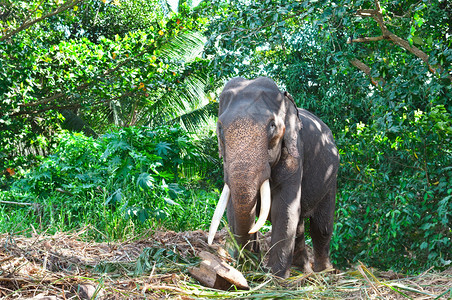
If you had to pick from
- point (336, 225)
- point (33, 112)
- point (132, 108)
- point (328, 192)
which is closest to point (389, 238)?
point (336, 225)

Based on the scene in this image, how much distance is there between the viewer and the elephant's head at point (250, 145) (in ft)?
9.75

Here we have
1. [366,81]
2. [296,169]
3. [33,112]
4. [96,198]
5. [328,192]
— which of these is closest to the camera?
[296,169]

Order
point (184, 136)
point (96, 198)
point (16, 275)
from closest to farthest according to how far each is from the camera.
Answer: point (16, 275) → point (96, 198) → point (184, 136)

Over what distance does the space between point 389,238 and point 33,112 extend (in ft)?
27.5

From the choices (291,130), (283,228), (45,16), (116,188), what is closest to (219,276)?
(283,228)

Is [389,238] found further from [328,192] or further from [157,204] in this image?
[157,204]

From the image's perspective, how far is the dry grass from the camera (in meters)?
2.72

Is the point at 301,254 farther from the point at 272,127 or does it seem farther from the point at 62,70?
the point at 62,70

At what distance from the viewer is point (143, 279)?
120 inches

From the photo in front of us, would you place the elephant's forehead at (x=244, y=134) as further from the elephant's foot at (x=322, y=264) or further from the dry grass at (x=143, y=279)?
the elephant's foot at (x=322, y=264)

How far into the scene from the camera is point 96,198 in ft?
20.7

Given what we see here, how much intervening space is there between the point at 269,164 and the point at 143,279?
1105mm

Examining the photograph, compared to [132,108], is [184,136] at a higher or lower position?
higher

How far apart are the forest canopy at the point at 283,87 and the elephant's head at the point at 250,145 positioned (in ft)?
5.05
